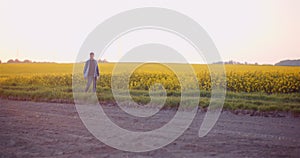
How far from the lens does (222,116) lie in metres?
11.4

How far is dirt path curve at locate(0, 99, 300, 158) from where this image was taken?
6.40 m

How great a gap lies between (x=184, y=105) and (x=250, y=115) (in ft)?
8.32

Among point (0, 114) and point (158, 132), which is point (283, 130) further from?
point (0, 114)

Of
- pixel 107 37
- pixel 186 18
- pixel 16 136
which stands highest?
pixel 186 18

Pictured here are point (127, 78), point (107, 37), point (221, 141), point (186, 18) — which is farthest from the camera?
point (127, 78)

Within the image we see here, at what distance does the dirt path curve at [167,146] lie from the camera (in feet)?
21.0

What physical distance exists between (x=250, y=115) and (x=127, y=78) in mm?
10988

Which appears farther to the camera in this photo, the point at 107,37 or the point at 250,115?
the point at 107,37

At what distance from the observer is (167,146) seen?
699cm

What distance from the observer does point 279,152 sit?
6523 mm

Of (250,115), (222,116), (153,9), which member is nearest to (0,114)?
(222,116)

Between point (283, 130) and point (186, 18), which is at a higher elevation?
point (186, 18)

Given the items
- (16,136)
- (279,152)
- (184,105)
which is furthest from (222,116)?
(16,136)

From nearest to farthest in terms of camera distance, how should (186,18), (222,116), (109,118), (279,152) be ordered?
(279,152), (109,118), (222,116), (186,18)
